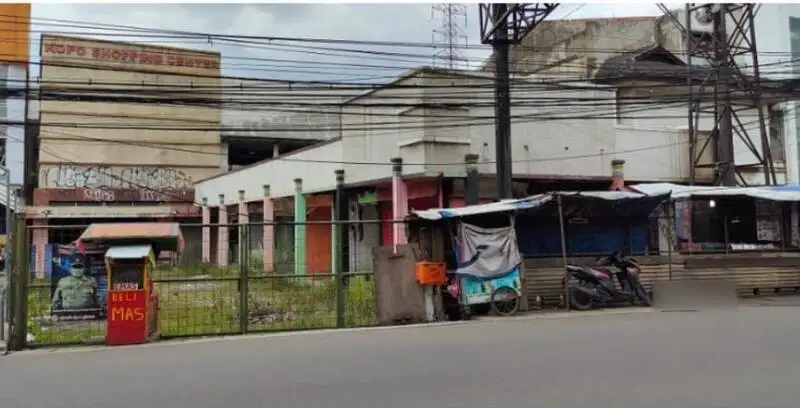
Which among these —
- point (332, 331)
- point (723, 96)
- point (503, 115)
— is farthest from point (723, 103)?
point (332, 331)

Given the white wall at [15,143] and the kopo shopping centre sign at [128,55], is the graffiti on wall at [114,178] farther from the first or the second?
the kopo shopping centre sign at [128,55]

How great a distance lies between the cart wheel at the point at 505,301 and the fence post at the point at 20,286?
7.97 metres

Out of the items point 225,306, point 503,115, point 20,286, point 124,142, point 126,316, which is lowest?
point 225,306

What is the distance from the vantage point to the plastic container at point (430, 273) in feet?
41.3

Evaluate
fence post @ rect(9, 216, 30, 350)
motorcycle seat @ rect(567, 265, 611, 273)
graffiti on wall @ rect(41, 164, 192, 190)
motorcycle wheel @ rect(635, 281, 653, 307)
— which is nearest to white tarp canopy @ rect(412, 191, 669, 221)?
motorcycle seat @ rect(567, 265, 611, 273)

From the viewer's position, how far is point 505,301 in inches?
543

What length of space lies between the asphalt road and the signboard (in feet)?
1.59

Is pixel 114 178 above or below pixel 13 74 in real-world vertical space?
below

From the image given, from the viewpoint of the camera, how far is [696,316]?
1298cm

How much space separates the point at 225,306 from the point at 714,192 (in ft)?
37.5

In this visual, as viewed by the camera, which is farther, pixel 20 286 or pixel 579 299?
pixel 579 299

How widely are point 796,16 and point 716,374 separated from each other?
31740 mm

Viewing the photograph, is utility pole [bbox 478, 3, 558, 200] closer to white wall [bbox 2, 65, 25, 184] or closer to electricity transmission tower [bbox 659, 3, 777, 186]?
electricity transmission tower [bbox 659, 3, 777, 186]

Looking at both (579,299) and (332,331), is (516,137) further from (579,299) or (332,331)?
(332,331)
